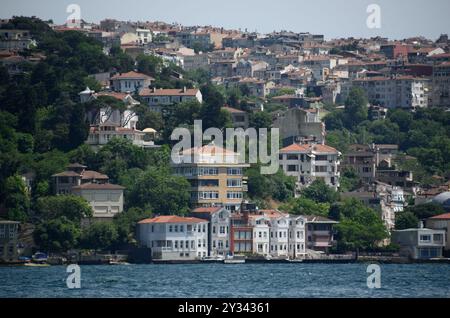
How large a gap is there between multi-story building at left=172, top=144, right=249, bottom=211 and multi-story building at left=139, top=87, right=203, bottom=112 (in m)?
13.0

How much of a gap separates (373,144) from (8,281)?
36588 mm

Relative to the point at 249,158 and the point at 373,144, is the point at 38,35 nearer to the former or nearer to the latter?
the point at 373,144

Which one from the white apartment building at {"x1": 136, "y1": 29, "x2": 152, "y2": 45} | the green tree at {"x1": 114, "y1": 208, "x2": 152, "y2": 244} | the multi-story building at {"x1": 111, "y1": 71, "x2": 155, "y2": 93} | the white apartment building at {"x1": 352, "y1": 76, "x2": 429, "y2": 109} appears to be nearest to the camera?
the green tree at {"x1": 114, "y1": 208, "x2": 152, "y2": 244}

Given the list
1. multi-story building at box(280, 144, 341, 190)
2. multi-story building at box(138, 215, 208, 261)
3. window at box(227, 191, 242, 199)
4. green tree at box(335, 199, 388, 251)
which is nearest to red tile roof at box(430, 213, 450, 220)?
green tree at box(335, 199, 388, 251)

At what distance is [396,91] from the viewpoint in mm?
98188

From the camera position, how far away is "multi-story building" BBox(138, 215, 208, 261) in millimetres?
61906

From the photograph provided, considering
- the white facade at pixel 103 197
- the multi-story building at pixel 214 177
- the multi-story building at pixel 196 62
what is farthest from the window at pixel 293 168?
the multi-story building at pixel 196 62

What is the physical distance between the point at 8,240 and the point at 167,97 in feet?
69.3

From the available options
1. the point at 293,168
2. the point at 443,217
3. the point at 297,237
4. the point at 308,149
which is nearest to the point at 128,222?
the point at 297,237

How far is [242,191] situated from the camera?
67562 millimetres

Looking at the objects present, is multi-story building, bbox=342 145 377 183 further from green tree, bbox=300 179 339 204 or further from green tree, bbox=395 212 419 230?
green tree, bbox=395 212 419 230
